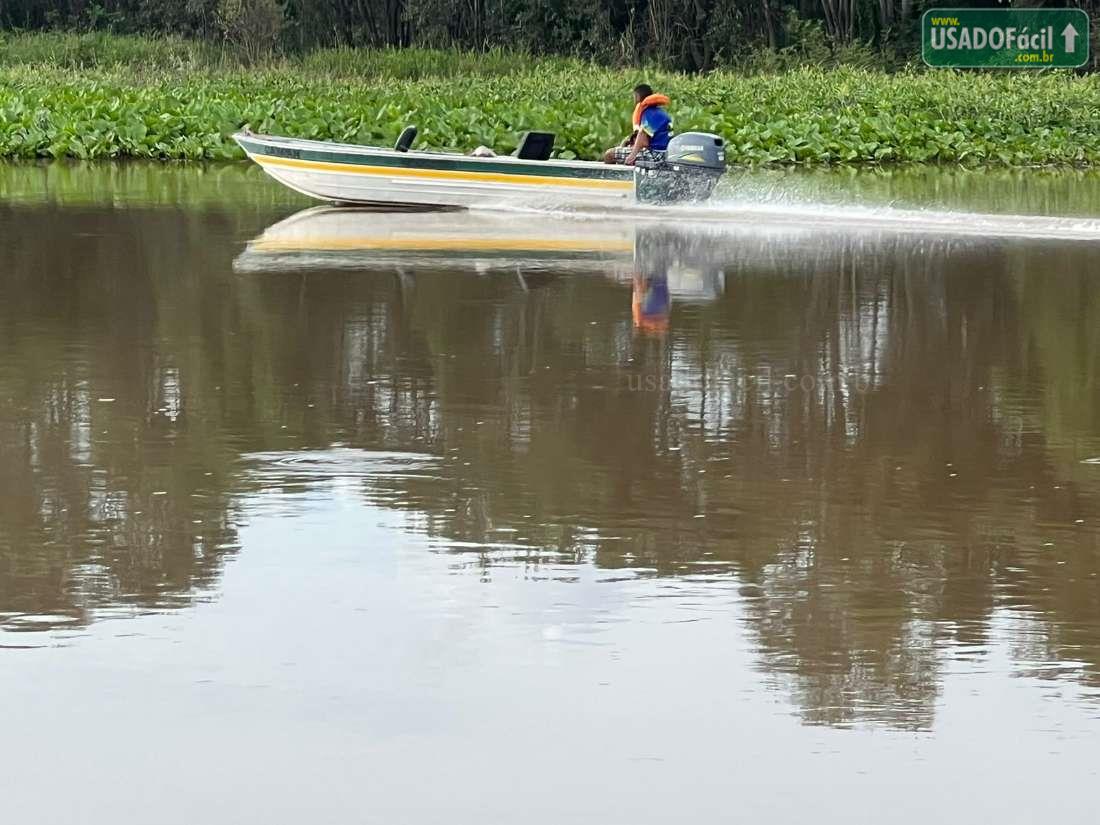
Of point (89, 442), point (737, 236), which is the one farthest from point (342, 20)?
point (89, 442)

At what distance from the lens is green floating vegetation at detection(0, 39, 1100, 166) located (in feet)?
107

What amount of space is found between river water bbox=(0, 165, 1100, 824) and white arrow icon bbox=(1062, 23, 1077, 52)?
35.2 meters

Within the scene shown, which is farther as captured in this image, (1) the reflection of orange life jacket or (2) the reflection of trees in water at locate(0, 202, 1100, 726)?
(1) the reflection of orange life jacket

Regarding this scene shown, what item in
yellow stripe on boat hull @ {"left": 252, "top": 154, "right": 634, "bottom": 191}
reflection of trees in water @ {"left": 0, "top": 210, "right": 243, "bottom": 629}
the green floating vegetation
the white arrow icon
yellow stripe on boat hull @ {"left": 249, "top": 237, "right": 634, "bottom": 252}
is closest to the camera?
reflection of trees in water @ {"left": 0, "top": 210, "right": 243, "bottom": 629}

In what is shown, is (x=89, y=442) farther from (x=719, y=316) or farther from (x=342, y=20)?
(x=342, y=20)

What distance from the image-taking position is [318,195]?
24.7 meters

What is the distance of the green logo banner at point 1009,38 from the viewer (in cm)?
4928

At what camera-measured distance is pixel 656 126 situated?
2333cm

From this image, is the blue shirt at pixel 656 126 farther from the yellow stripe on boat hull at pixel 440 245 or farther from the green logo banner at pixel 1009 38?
the green logo banner at pixel 1009 38

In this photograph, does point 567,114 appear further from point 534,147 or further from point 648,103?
point 648,103

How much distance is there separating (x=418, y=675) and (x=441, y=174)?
58.8 ft

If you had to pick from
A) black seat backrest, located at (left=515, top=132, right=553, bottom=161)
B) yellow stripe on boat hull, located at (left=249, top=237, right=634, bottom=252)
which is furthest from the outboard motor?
yellow stripe on boat hull, located at (left=249, top=237, right=634, bottom=252)

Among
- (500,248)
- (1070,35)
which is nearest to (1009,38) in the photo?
(1070,35)

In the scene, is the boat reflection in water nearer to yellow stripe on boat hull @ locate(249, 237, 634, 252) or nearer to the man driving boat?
yellow stripe on boat hull @ locate(249, 237, 634, 252)
